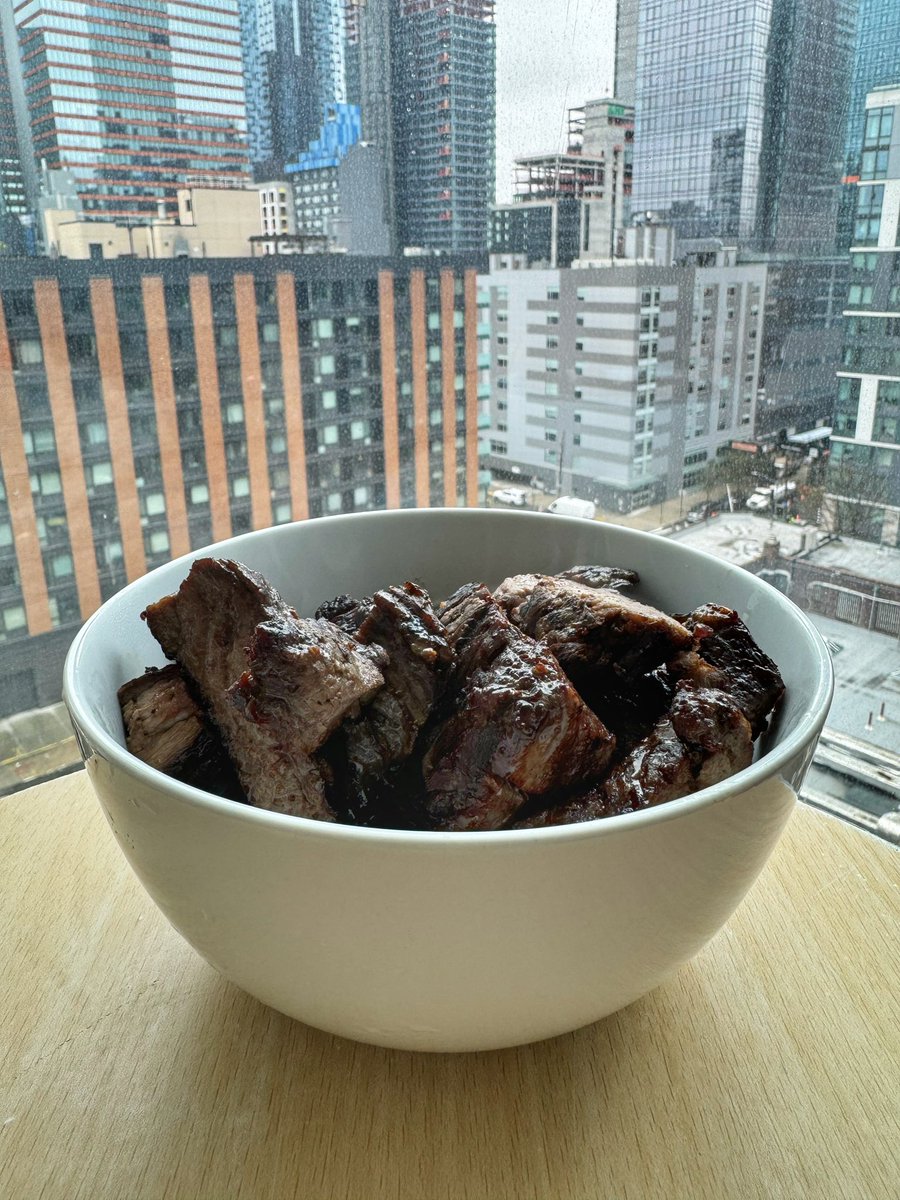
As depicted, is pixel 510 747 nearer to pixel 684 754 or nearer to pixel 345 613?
pixel 684 754

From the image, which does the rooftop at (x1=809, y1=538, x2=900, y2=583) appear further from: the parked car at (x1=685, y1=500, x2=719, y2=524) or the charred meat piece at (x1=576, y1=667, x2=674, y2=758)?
the charred meat piece at (x1=576, y1=667, x2=674, y2=758)

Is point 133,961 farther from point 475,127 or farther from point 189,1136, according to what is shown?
point 475,127

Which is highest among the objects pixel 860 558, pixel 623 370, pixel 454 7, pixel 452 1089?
pixel 454 7

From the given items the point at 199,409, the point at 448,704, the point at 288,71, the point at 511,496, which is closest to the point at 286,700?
the point at 448,704

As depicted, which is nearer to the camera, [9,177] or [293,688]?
[293,688]

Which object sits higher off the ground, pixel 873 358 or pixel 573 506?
pixel 873 358

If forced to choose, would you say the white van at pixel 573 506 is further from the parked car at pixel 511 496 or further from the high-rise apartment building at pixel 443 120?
the high-rise apartment building at pixel 443 120

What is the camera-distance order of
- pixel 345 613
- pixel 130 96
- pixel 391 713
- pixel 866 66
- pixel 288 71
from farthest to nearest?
pixel 288 71 → pixel 130 96 → pixel 866 66 → pixel 345 613 → pixel 391 713

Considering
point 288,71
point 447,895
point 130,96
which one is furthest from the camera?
point 288,71
